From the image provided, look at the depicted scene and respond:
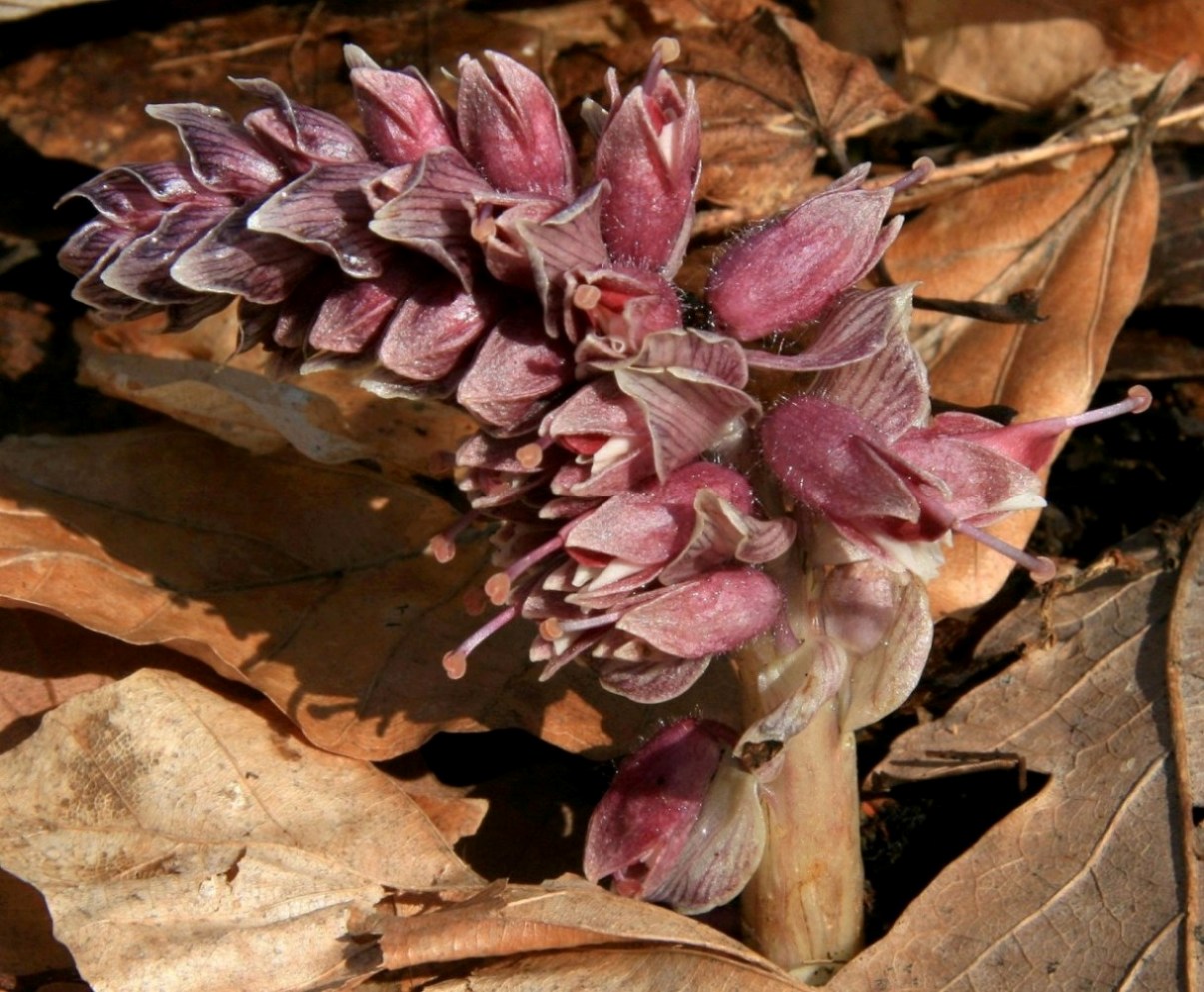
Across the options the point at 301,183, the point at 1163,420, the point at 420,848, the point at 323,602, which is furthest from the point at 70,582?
the point at 1163,420

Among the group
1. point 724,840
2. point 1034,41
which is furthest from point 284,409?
point 1034,41

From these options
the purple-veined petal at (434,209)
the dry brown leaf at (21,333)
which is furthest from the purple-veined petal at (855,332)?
the dry brown leaf at (21,333)

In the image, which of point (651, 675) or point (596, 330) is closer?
point (596, 330)

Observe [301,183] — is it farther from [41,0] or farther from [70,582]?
[41,0]

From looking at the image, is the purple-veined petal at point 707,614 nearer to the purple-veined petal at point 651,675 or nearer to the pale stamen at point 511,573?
the purple-veined petal at point 651,675

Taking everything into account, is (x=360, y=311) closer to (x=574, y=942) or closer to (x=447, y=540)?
(x=447, y=540)

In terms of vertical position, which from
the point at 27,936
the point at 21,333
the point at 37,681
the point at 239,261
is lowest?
the point at 21,333
